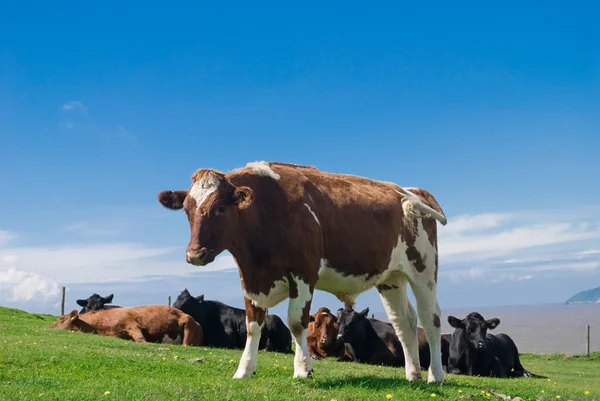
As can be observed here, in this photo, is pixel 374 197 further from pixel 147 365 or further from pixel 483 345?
pixel 483 345

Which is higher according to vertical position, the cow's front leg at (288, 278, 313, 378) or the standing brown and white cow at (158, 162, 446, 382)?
the standing brown and white cow at (158, 162, 446, 382)

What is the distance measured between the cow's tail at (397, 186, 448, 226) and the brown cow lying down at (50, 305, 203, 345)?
10262 millimetres

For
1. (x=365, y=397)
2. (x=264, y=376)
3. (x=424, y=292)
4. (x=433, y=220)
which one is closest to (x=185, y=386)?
(x=264, y=376)

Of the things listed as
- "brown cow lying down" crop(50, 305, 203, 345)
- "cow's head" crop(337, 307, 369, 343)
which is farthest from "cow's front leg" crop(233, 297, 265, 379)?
"brown cow lying down" crop(50, 305, 203, 345)

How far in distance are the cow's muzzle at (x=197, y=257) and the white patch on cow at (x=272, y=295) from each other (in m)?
0.94

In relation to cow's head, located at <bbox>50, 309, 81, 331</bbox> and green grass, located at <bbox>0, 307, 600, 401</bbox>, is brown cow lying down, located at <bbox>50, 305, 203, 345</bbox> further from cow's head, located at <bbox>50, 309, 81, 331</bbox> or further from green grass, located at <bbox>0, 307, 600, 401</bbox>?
green grass, located at <bbox>0, 307, 600, 401</bbox>

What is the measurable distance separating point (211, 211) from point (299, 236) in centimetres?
126

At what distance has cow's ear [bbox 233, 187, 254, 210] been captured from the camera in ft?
30.1

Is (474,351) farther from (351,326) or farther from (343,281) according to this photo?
(343,281)

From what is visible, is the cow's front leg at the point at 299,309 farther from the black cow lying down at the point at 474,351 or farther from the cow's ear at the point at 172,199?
the black cow lying down at the point at 474,351

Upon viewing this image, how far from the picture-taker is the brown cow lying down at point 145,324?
20031 millimetres

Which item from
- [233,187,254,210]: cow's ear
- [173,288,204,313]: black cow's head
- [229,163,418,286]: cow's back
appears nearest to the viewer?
[233,187,254,210]: cow's ear

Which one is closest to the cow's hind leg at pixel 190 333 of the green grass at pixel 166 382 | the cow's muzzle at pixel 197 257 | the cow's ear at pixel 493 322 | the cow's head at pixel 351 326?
the cow's head at pixel 351 326

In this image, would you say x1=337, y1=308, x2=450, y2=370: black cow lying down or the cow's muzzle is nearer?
the cow's muzzle
